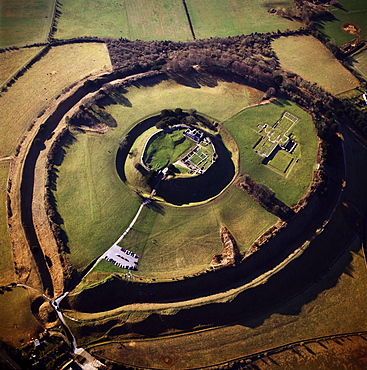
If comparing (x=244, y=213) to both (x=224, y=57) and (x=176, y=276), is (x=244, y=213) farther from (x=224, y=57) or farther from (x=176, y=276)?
(x=224, y=57)

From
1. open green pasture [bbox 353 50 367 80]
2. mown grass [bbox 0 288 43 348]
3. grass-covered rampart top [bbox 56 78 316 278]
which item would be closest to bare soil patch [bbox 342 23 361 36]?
open green pasture [bbox 353 50 367 80]

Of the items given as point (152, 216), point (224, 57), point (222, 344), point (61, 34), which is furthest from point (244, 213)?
point (61, 34)

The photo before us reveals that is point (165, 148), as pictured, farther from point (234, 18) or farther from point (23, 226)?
point (234, 18)

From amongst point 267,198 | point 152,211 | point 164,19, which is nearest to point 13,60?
point 164,19

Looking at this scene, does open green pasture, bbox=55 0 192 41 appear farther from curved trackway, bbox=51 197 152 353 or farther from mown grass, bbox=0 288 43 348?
mown grass, bbox=0 288 43 348

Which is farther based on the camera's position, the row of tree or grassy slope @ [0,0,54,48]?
grassy slope @ [0,0,54,48]

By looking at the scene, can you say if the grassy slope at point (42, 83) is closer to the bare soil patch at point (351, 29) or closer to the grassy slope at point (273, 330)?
the grassy slope at point (273, 330)

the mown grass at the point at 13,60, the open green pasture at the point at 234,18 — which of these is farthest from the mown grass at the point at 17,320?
the open green pasture at the point at 234,18
